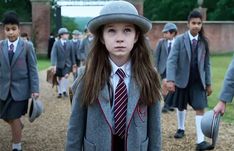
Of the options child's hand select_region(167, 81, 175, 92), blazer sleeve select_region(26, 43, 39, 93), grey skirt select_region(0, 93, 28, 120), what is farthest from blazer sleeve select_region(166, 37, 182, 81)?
grey skirt select_region(0, 93, 28, 120)

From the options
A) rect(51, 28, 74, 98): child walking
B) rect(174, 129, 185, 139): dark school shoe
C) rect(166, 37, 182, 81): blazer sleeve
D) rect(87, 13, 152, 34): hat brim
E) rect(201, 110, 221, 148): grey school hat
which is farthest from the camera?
rect(51, 28, 74, 98): child walking

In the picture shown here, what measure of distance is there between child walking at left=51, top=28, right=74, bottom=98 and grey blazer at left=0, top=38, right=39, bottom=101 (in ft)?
23.2

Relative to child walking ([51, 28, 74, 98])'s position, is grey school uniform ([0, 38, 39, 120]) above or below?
above

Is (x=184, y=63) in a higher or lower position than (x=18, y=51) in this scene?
lower

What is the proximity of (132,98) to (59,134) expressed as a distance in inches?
217

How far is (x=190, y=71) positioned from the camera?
747 cm

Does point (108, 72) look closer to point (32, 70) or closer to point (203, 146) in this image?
point (32, 70)

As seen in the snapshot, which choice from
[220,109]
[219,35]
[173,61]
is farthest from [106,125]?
[219,35]

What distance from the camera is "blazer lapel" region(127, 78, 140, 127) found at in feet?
10.6

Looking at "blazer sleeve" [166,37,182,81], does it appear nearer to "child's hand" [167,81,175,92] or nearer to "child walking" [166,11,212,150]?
"child walking" [166,11,212,150]

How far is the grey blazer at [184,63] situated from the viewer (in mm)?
7345

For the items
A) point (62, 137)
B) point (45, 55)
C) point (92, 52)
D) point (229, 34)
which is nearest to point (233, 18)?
point (229, 34)

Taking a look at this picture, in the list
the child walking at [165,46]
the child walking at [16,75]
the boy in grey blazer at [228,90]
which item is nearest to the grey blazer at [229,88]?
the boy in grey blazer at [228,90]

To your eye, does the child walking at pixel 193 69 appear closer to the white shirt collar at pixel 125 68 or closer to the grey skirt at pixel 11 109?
the grey skirt at pixel 11 109
